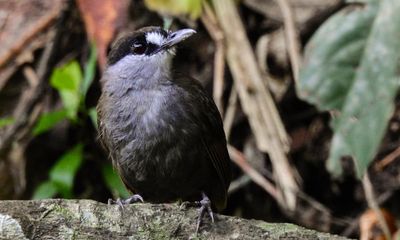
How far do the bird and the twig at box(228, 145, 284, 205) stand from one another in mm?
991

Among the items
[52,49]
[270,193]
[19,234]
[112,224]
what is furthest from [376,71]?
[52,49]

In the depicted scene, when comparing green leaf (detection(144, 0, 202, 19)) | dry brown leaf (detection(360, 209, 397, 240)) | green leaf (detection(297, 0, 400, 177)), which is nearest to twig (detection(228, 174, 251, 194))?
dry brown leaf (detection(360, 209, 397, 240))

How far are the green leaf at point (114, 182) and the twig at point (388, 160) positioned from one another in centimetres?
158

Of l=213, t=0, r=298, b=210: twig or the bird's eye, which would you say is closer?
the bird's eye

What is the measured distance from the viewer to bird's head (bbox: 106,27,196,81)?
4.27 m

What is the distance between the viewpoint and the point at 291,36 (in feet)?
17.3

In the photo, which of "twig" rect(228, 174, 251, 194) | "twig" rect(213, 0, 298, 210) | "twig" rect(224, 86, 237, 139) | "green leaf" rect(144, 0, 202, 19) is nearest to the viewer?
"green leaf" rect(144, 0, 202, 19)

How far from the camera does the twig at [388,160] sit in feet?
17.4

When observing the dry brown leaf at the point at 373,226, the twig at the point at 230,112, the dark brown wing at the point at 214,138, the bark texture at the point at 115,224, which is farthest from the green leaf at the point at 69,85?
the bark texture at the point at 115,224

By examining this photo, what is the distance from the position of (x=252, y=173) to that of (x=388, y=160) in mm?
849

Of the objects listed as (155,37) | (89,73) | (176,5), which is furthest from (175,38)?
(89,73)

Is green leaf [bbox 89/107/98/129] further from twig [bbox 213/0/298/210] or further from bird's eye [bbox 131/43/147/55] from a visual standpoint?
bird's eye [bbox 131/43/147/55]

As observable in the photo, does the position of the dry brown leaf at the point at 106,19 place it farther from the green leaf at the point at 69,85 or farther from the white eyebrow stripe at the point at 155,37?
the white eyebrow stripe at the point at 155,37

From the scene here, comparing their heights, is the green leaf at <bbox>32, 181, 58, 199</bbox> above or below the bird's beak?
below
